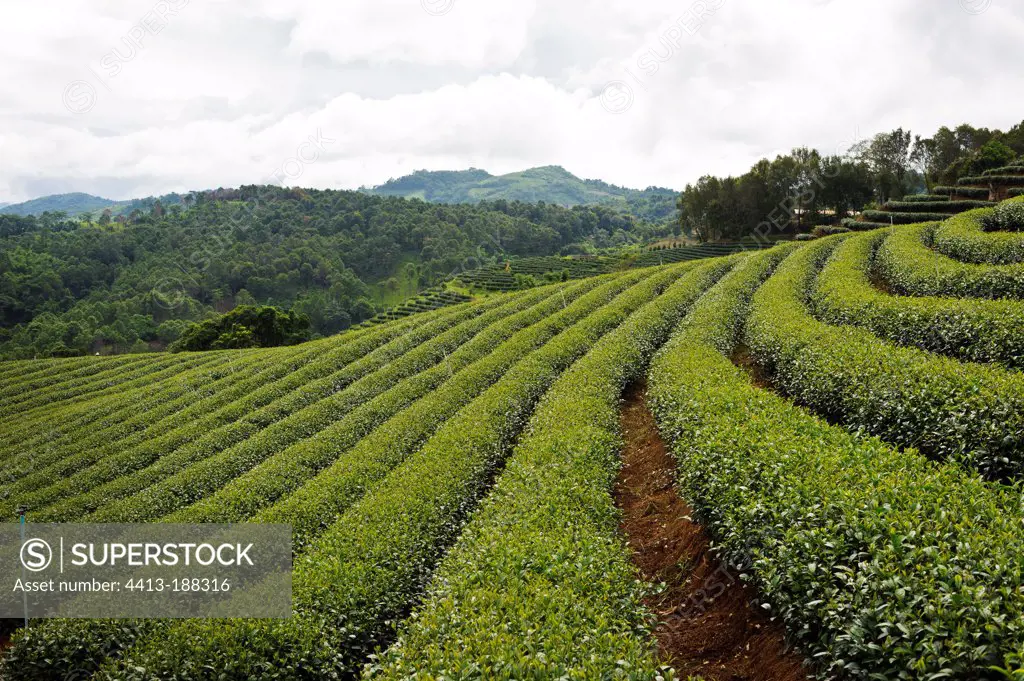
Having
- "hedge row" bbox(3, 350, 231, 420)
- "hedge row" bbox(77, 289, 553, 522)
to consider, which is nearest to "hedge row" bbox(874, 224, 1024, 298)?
"hedge row" bbox(77, 289, 553, 522)

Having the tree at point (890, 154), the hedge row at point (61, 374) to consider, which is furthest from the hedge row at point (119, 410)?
the tree at point (890, 154)

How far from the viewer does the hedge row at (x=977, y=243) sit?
20.8 meters

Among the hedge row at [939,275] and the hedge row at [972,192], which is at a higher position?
the hedge row at [972,192]

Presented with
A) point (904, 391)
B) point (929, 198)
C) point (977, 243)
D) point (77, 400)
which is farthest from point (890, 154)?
point (77, 400)

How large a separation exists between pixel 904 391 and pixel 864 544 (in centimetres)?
589

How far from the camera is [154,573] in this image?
420 inches

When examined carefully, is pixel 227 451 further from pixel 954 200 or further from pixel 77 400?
pixel 954 200

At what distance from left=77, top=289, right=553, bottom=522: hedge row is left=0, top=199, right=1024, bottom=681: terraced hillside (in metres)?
0.14

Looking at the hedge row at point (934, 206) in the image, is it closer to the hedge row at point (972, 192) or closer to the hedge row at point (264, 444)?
the hedge row at point (972, 192)

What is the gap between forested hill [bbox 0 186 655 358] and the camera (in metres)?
94.8

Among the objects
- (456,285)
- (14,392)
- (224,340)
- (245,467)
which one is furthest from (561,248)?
(245,467)

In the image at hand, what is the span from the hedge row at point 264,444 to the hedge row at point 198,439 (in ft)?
0.47

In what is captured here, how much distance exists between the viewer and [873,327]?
1630cm

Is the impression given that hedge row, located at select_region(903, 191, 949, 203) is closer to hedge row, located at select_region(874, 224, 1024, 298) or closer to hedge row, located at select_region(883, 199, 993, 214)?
hedge row, located at select_region(883, 199, 993, 214)
